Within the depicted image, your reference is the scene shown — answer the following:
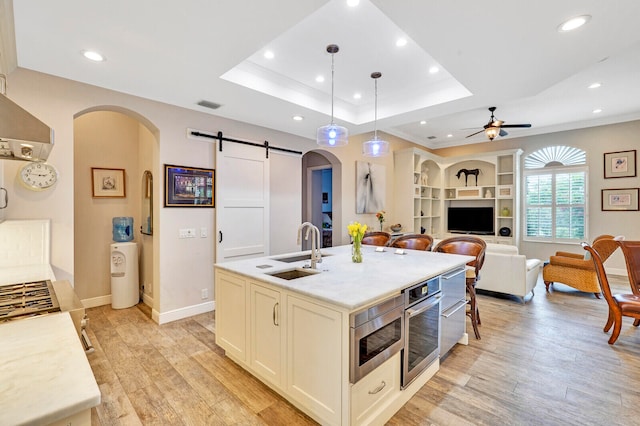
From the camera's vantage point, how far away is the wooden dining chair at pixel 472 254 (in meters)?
3.19

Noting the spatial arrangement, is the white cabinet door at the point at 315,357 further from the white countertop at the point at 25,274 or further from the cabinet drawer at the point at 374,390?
the white countertop at the point at 25,274

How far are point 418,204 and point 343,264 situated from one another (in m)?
5.10

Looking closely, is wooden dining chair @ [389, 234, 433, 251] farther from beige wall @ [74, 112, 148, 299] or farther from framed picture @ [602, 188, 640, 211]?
framed picture @ [602, 188, 640, 211]

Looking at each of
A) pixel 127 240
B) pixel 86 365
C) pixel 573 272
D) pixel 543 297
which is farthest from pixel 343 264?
pixel 573 272

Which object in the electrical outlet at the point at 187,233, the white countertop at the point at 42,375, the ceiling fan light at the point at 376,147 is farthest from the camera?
the electrical outlet at the point at 187,233

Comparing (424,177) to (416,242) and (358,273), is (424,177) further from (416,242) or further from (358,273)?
(358,273)

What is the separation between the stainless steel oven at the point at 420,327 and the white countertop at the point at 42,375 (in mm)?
1785

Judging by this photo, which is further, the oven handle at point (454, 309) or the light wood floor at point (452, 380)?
the oven handle at point (454, 309)

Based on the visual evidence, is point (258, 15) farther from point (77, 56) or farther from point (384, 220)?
point (384, 220)

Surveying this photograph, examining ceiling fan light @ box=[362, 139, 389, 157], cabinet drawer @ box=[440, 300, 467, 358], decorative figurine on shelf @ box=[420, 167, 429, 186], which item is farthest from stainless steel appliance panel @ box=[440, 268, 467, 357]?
decorative figurine on shelf @ box=[420, 167, 429, 186]

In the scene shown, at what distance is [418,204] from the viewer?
7289 mm

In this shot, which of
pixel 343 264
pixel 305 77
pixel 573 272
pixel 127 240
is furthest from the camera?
pixel 573 272

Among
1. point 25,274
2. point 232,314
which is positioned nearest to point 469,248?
→ point 232,314

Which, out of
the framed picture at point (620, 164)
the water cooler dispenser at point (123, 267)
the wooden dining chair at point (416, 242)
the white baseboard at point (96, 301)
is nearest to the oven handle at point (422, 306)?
the wooden dining chair at point (416, 242)
